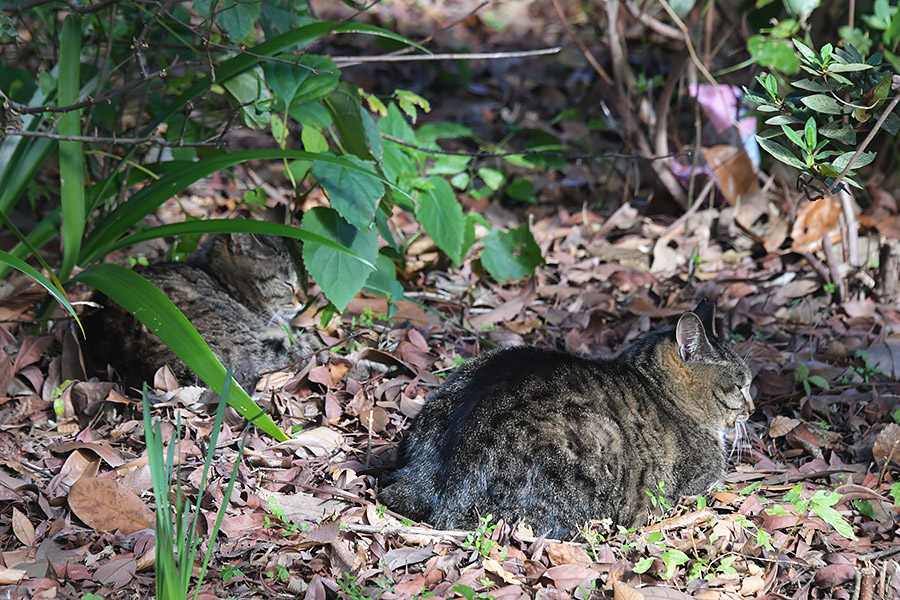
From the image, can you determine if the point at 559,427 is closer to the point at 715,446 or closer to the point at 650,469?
the point at 650,469

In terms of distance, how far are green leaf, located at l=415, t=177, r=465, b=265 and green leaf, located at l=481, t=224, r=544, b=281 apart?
0.38 metres

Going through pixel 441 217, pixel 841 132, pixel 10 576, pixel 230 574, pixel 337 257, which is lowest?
pixel 230 574

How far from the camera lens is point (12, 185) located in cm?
376

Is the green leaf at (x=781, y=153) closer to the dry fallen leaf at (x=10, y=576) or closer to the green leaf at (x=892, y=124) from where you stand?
the green leaf at (x=892, y=124)


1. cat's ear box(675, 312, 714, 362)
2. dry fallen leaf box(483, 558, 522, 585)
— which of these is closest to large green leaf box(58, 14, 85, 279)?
dry fallen leaf box(483, 558, 522, 585)

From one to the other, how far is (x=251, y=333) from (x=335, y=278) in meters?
0.74

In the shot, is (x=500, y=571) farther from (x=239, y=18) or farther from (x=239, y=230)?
(x=239, y=18)

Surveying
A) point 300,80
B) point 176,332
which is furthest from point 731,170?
point 176,332

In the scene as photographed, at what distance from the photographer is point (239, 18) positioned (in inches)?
A: 140

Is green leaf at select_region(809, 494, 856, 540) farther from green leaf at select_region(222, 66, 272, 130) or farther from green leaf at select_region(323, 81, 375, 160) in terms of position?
green leaf at select_region(222, 66, 272, 130)

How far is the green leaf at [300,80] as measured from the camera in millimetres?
3547

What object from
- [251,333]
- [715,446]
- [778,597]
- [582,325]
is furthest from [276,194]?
[778,597]

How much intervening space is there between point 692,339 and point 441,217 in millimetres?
1416

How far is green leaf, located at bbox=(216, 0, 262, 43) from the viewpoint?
11.5 ft
